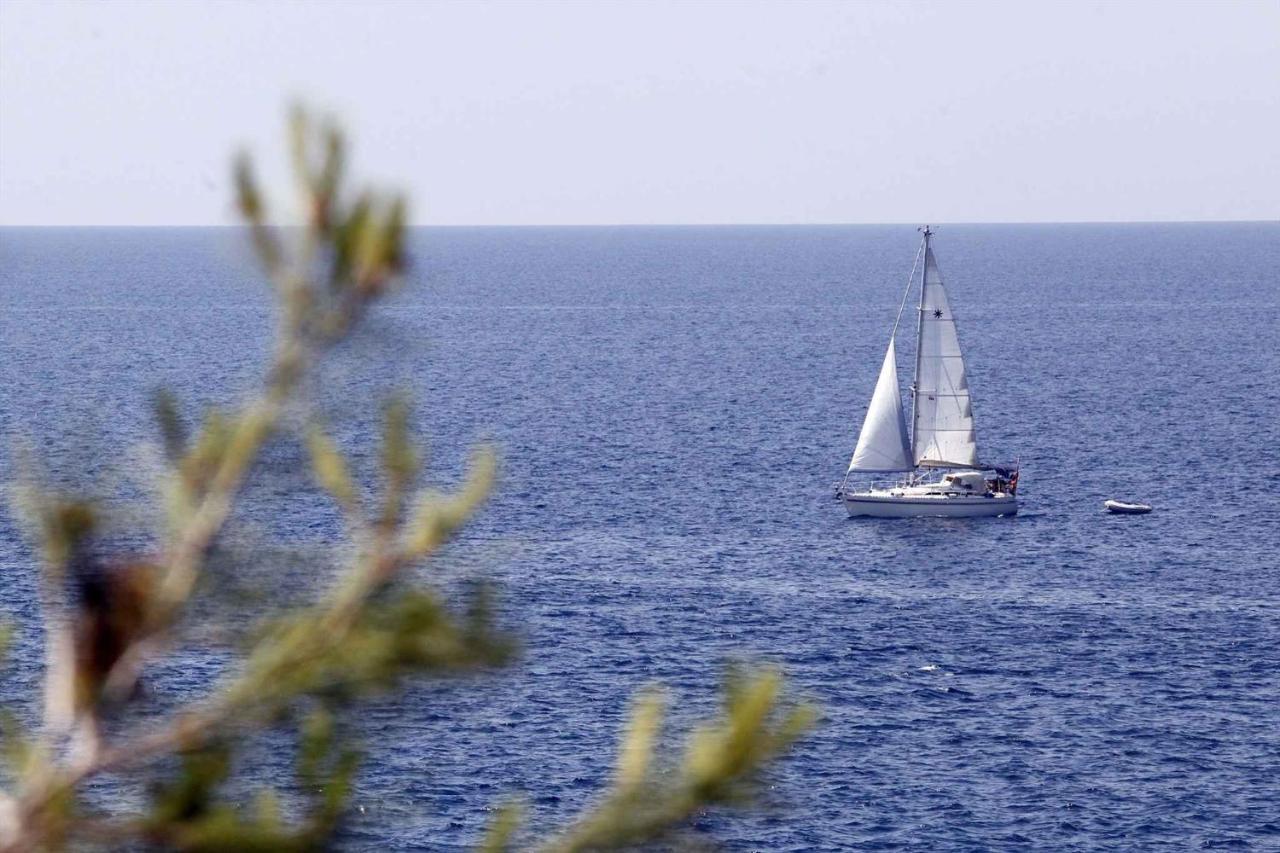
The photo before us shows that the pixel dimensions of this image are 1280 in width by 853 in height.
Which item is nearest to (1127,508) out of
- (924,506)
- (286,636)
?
(924,506)

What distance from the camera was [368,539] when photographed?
10383mm

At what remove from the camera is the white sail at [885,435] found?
88.8 meters

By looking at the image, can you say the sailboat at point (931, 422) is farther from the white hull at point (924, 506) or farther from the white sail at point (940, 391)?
the white hull at point (924, 506)

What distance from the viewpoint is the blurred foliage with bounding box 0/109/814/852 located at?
9859 mm

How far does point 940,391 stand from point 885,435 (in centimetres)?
350

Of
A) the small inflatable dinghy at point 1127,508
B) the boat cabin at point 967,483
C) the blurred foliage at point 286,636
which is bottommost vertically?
the small inflatable dinghy at point 1127,508

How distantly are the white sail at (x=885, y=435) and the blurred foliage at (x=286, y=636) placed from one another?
78788 millimetres

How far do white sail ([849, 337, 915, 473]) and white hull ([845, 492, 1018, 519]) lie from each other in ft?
11.5

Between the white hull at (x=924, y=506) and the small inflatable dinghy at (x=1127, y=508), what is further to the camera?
the white hull at (x=924, y=506)

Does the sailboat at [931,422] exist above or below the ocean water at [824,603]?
above

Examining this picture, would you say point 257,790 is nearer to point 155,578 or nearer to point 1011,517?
point 155,578

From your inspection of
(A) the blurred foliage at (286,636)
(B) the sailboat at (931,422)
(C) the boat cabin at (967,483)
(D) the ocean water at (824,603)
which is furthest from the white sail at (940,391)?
(A) the blurred foliage at (286,636)

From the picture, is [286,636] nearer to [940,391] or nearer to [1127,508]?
[1127,508]

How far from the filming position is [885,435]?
89.3 meters
